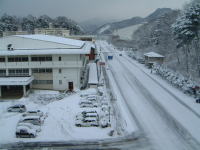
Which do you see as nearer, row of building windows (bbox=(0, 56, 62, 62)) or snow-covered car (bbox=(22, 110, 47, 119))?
snow-covered car (bbox=(22, 110, 47, 119))

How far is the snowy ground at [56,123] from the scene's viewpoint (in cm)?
1955

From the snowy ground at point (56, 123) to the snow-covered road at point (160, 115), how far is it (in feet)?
12.1

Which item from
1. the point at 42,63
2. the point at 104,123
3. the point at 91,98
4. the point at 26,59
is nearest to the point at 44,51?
the point at 42,63

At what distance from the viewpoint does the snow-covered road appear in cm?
1870

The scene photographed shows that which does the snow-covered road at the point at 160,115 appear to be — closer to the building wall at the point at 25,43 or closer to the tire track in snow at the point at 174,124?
the tire track in snow at the point at 174,124

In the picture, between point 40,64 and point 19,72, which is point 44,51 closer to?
point 40,64

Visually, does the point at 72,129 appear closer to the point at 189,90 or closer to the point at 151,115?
the point at 151,115

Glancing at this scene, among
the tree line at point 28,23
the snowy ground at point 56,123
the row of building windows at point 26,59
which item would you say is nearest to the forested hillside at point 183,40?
the snowy ground at point 56,123

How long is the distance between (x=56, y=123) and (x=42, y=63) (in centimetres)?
1316

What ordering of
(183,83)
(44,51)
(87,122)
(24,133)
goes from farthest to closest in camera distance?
(44,51), (183,83), (87,122), (24,133)

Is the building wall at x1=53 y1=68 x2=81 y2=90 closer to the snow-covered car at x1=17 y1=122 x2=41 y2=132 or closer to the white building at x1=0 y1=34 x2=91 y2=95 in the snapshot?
the white building at x1=0 y1=34 x2=91 y2=95

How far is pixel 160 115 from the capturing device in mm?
24172

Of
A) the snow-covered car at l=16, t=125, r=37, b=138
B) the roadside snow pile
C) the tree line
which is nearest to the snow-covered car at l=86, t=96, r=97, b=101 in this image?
the snow-covered car at l=16, t=125, r=37, b=138

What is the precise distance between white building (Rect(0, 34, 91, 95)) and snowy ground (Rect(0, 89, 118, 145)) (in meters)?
4.18
